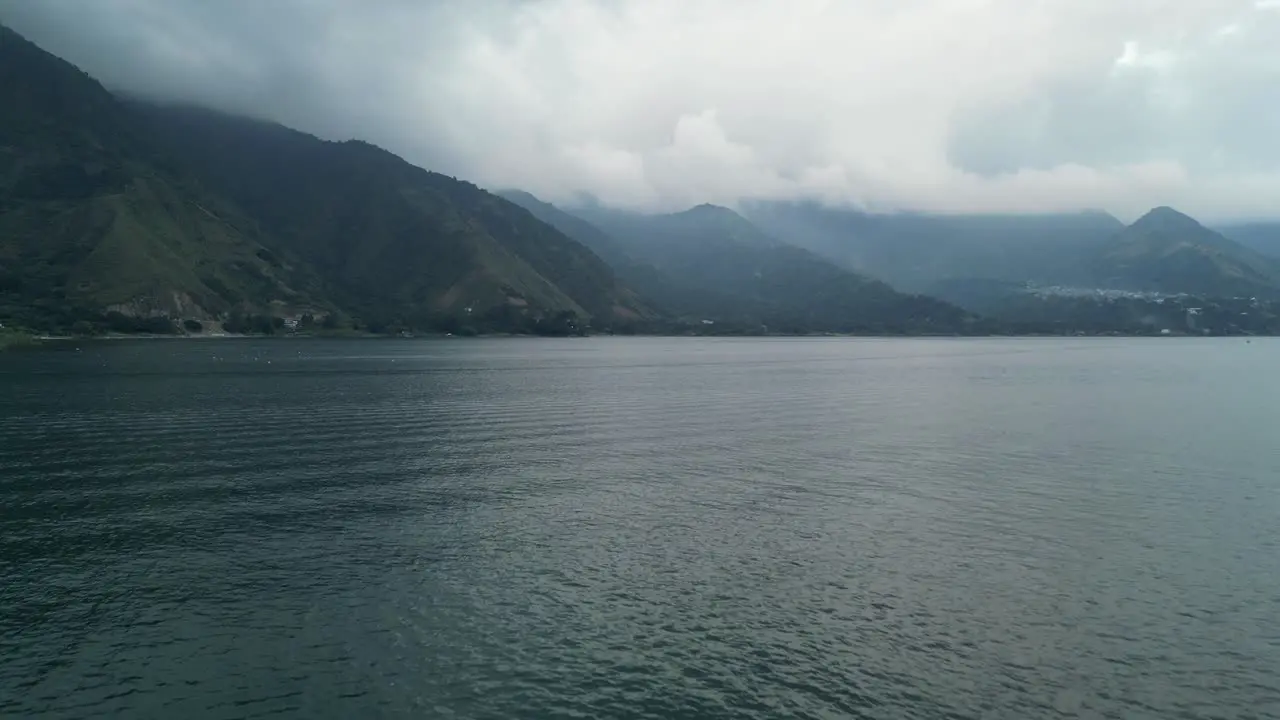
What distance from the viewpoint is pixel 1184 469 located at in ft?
202

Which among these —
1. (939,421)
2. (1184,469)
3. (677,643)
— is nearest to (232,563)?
(677,643)

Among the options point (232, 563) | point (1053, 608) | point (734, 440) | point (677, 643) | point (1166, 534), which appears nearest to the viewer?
point (677, 643)

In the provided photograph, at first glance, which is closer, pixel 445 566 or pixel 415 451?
pixel 445 566

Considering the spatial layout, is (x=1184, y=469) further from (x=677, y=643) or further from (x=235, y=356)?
(x=235, y=356)

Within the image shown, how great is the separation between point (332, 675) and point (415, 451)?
41904mm

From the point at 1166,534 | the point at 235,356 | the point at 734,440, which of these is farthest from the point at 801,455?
the point at 235,356

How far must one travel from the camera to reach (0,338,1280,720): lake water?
25359mm

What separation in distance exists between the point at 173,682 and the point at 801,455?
50.7 meters

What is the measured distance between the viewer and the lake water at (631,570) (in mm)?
25359

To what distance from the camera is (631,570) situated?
118 ft

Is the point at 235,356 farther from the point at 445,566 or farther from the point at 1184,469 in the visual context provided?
the point at 1184,469

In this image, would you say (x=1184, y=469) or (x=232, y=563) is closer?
(x=232, y=563)

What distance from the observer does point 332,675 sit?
25938 millimetres

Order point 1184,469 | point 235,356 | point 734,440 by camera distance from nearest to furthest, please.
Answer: point 1184,469 → point 734,440 → point 235,356
